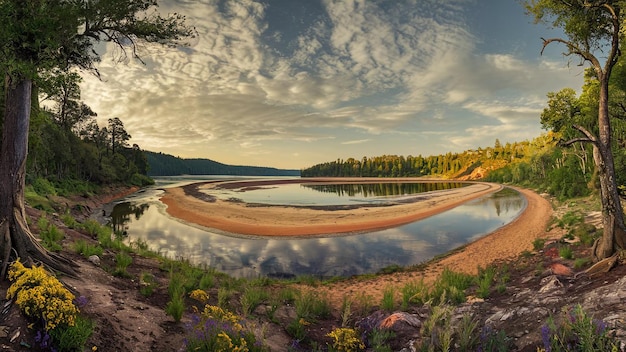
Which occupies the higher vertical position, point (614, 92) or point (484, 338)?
point (614, 92)

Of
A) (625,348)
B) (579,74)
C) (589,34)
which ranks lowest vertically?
(625,348)

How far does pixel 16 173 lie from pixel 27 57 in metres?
3.12

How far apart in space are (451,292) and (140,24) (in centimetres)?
1451

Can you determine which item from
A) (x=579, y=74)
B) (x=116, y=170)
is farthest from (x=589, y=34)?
(x=116, y=170)

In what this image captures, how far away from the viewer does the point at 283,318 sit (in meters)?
9.88

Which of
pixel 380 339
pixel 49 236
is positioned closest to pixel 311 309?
pixel 380 339

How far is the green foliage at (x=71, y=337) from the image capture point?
15.8ft

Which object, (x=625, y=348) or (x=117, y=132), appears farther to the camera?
(x=117, y=132)

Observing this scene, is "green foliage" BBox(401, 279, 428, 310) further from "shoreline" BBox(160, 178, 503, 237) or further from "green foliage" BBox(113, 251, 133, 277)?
"shoreline" BBox(160, 178, 503, 237)

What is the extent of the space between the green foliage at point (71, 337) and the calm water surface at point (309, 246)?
44.0ft

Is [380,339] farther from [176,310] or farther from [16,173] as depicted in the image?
[16,173]

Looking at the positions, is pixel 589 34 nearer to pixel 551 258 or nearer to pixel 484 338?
pixel 551 258

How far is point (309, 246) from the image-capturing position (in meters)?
25.2

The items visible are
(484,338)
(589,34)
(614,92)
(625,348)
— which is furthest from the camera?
(614,92)
